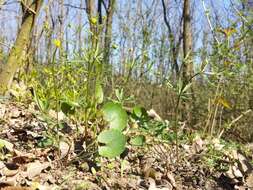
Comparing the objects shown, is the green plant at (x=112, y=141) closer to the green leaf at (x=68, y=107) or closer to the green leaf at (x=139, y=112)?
the green leaf at (x=68, y=107)

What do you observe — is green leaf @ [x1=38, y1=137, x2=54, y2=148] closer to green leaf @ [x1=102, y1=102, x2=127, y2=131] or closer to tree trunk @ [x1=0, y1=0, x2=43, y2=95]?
green leaf @ [x1=102, y1=102, x2=127, y2=131]

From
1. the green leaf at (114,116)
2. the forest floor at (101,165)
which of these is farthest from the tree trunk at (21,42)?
the green leaf at (114,116)

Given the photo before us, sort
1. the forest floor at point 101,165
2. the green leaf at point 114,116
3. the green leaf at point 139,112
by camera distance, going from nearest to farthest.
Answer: the forest floor at point 101,165, the green leaf at point 114,116, the green leaf at point 139,112

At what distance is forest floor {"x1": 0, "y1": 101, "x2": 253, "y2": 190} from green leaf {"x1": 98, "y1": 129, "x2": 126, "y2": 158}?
0.25 ft

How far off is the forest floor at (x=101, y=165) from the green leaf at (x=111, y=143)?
0.08 meters

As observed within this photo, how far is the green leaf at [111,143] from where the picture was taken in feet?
6.04

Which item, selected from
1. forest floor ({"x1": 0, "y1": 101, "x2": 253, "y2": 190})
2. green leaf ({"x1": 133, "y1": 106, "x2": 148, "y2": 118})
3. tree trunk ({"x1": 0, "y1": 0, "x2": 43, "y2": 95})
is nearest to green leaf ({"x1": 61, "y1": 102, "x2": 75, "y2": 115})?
forest floor ({"x1": 0, "y1": 101, "x2": 253, "y2": 190})

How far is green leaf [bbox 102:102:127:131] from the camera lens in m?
1.97

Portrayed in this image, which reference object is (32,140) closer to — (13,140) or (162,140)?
(13,140)

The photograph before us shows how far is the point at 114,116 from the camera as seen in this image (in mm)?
1975

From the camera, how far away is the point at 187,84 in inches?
80.3

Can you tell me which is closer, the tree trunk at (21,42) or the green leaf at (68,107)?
the green leaf at (68,107)

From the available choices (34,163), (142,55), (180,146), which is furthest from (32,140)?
(180,146)

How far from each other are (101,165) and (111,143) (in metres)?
0.13
